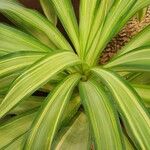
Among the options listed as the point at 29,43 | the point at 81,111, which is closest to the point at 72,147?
the point at 81,111

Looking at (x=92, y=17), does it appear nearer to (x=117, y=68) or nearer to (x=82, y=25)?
(x=82, y=25)

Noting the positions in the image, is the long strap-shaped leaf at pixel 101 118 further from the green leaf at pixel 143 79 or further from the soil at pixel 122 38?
the soil at pixel 122 38

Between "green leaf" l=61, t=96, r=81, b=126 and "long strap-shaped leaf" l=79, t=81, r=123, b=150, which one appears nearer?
"long strap-shaped leaf" l=79, t=81, r=123, b=150

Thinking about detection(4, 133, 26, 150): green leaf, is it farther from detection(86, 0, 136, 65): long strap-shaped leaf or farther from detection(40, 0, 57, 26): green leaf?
detection(40, 0, 57, 26): green leaf

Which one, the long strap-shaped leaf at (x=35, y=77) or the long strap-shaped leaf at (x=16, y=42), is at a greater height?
the long strap-shaped leaf at (x=16, y=42)

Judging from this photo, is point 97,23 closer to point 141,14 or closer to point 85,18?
point 85,18

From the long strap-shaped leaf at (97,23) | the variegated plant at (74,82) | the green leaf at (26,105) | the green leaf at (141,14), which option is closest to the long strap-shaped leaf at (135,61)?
the variegated plant at (74,82)

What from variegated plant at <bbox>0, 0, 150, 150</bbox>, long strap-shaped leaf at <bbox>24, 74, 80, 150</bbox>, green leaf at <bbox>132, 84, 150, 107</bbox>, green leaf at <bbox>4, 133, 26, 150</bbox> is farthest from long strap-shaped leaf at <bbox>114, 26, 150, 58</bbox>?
green leaf at <bbox>4, 133, 26, 150</bbox>
